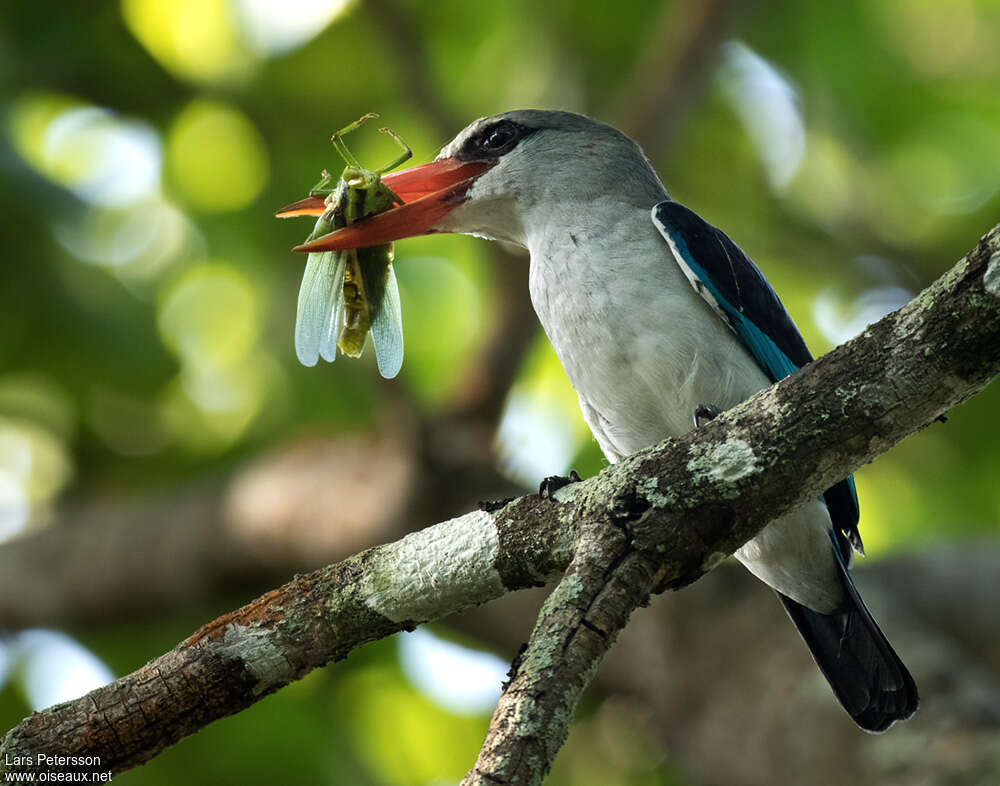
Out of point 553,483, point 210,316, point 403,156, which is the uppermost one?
point 210,316

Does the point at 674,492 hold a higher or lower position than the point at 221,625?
lower

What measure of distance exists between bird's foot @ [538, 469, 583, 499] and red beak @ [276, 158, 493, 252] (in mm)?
1091

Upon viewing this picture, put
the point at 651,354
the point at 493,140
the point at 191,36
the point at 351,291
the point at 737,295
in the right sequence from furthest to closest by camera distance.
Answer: the point at 191,36, the point at 493,140, the point at 351,291, the point at 737,295, the point at 651,354

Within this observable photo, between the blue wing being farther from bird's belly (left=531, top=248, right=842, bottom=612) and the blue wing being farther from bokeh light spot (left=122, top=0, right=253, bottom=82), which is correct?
bokeh light spot (left=122, top=0, right=253, bottom=82)

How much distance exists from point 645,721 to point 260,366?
3.13 metres

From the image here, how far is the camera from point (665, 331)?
3.49m

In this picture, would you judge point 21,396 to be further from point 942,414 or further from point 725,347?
point 942,414

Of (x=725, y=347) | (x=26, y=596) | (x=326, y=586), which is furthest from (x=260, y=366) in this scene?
(x=326, y=586)

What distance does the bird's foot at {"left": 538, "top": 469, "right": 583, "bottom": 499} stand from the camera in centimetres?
264

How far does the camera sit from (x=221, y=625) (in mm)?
2543

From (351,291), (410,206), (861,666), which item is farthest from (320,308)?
(861,666)

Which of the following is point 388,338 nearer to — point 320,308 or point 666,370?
point 320,308

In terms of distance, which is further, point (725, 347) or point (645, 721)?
point (645, 721)

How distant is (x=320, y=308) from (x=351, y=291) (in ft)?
0.38
